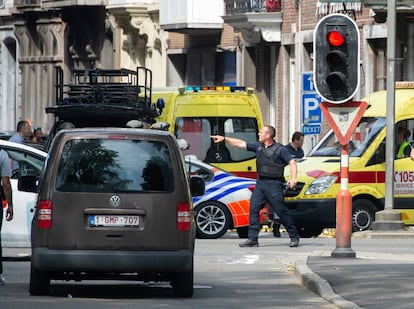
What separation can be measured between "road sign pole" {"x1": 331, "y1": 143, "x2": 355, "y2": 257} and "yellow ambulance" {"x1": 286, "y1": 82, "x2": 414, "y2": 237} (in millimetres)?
6526

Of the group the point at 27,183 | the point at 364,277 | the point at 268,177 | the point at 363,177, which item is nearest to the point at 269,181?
the point at 268,177

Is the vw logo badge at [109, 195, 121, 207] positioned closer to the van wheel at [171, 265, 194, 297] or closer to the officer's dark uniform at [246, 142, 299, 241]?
the van wheel at [171, 265, 194, 297]

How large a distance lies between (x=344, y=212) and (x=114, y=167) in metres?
5.03

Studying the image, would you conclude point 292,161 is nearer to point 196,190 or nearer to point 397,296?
point 196,190

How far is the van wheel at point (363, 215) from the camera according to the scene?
90.8 feet

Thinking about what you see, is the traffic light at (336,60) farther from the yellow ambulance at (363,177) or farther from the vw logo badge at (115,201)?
the yellow ambulance at (363,177)

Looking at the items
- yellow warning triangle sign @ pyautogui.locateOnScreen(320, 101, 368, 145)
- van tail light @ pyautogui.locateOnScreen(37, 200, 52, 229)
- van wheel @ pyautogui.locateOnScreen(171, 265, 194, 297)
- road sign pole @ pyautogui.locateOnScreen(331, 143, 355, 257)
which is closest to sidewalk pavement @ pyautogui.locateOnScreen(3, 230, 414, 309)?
road sign pole @ pyautogui.locateOnScreen(331, 143, 355, 257)

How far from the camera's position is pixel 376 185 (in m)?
27.7

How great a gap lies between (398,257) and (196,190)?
5278 mm

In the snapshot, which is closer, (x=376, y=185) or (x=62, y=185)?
(x=62, y=185)

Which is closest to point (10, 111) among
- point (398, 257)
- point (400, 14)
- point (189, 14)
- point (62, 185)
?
point (189, 14)

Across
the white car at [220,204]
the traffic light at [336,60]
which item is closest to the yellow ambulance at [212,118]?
the white car at [220,204]

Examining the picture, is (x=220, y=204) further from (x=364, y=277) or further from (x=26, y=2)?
(x=26, y=2)

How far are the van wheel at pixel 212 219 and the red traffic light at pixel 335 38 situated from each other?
7.22m
